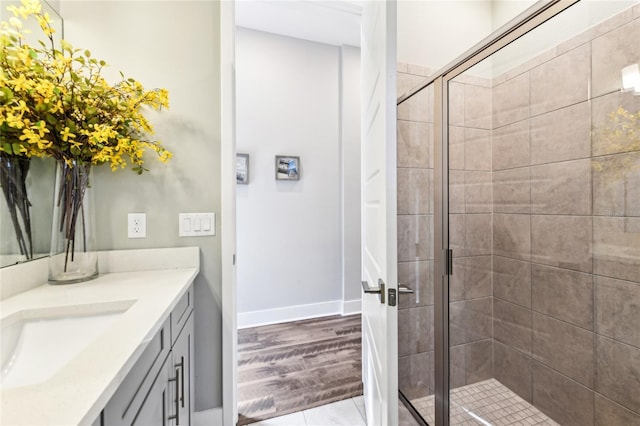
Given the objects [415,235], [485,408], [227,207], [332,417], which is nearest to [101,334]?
[227,207]

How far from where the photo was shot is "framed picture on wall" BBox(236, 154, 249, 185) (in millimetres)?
2701

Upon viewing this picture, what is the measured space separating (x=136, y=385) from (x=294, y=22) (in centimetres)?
294

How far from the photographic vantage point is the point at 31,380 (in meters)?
0.66

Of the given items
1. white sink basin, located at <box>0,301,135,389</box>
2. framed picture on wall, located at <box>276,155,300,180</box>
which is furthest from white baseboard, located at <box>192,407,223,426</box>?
framed picture on wall, located at <box>276,155,300,180</box>

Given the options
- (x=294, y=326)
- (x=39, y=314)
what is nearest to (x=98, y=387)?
(x=39, y=314)

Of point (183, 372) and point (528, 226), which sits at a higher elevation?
point (528, 226)

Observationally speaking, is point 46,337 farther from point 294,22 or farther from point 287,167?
point 294,22

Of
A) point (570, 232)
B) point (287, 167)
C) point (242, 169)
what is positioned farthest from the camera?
point (287, 167)

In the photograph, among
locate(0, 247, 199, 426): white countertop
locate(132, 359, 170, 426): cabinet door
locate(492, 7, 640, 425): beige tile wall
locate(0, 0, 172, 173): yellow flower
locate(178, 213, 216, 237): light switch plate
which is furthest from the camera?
locate(178, 213, 216, 237): light switch plate

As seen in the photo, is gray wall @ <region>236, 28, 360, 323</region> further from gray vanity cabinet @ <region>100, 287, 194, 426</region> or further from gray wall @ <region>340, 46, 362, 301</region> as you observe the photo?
gray vanity cabinet @ <region>100, 287, 194, 426</region>

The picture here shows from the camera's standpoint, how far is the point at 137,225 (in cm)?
128

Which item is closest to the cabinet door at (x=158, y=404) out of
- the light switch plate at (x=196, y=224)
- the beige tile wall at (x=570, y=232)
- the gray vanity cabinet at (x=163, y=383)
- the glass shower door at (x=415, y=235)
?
the gray vanity cabinet at (x=163, y=383)

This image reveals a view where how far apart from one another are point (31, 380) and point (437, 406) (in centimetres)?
167

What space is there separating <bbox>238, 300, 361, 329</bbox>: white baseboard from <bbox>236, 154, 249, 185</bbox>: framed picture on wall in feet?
4.29
